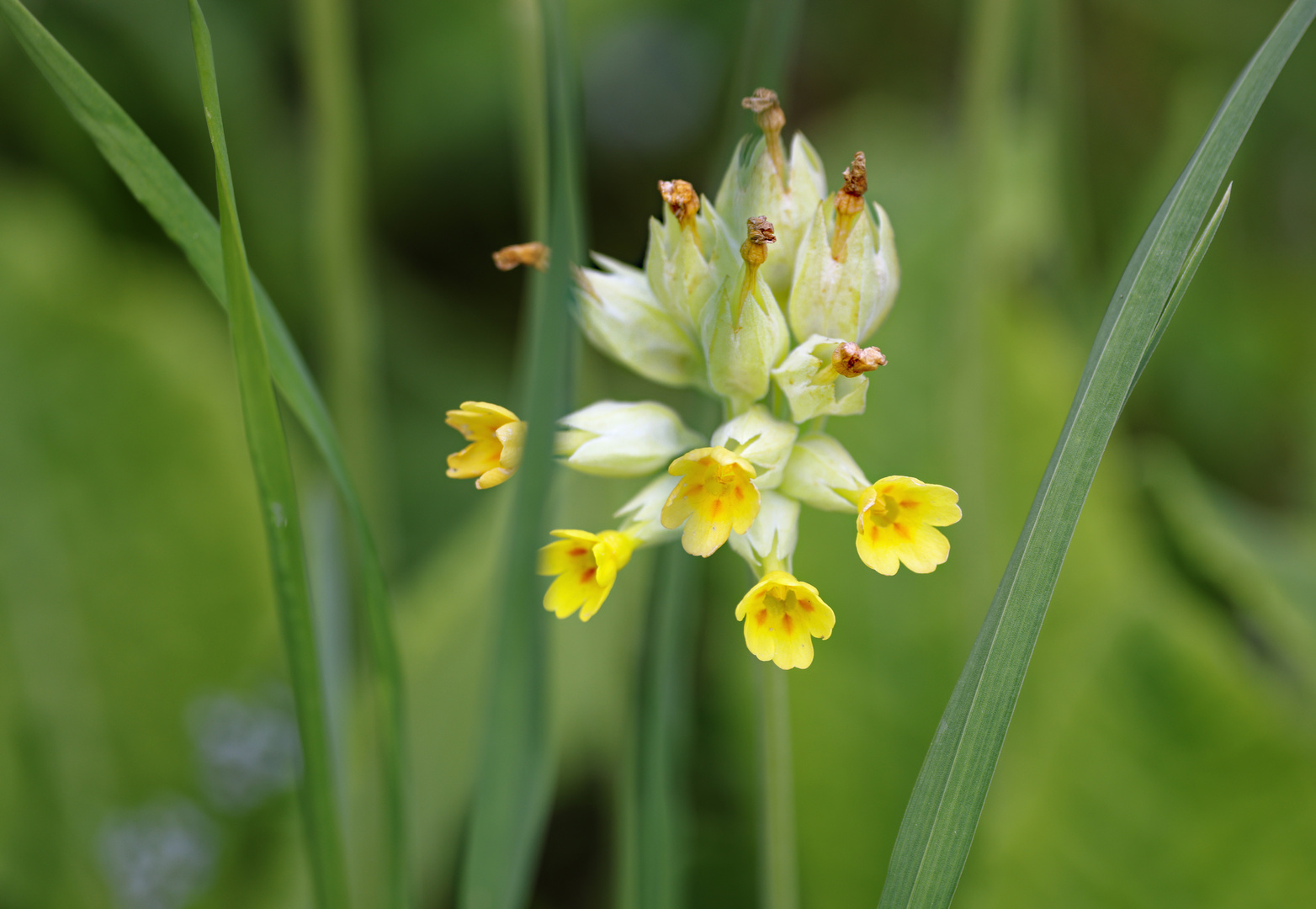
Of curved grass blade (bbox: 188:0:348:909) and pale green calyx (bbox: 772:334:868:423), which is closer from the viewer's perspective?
curved grass blade (bbox: 188:0:348:909)

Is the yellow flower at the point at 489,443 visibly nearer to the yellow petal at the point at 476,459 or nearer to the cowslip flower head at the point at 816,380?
the yellow petal at the point at 476,459

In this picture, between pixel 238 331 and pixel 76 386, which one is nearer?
pixel 238 331

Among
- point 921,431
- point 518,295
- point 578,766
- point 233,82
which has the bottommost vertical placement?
point 578,766

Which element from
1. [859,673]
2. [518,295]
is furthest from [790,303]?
[518,295]

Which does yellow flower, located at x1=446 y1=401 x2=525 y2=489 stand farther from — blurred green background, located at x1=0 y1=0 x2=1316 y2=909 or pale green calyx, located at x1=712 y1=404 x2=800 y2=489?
blurred green background, located at x1=0 y1=0 x2=1316 y2=909

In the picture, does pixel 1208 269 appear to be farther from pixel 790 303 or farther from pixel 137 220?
pixel 137 220

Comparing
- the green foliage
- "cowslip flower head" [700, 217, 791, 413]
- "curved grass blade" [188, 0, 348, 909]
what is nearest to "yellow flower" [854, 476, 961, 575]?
"cowslip flower head" [700, 217, 791, 413]

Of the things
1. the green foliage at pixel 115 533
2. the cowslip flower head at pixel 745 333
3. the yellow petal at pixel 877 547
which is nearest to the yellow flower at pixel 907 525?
the yellow petal at pixel 877 547
